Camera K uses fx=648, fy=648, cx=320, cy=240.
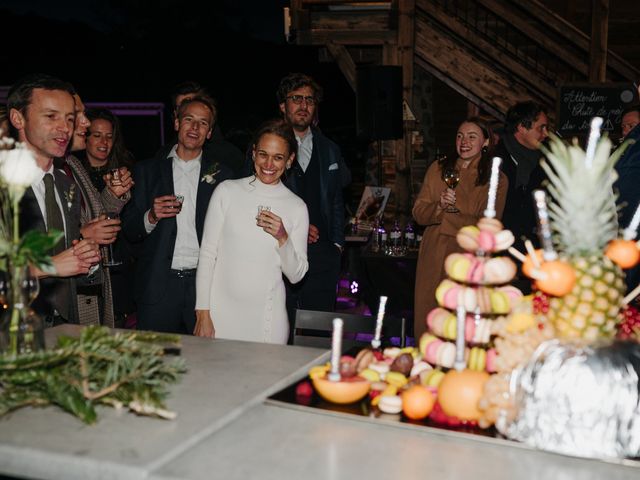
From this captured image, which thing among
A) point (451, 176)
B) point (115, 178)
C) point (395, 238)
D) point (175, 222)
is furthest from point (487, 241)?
point (395, 238)

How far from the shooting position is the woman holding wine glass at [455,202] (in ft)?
13.6

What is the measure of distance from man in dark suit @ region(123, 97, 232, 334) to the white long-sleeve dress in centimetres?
47

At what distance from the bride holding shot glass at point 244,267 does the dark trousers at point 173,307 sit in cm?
52

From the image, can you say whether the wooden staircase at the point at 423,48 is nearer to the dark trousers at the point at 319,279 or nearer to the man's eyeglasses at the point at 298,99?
the dark trousers at the point at 319,279

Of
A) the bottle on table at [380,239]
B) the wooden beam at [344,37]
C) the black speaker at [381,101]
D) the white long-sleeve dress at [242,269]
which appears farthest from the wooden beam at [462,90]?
the white long-sleeve dress at [242,269]

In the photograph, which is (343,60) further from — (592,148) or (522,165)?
(592,148)

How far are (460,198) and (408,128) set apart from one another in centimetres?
375

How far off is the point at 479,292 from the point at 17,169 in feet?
3.81

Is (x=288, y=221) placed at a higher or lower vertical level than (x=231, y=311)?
higher

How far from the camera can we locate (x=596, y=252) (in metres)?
1.46

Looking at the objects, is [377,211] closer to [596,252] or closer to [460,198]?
[460,198]

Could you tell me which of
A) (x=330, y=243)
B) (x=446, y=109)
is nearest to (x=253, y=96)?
(x=446, y=109)

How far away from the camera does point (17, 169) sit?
1.52 meters

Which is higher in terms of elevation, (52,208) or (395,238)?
(52,208)
